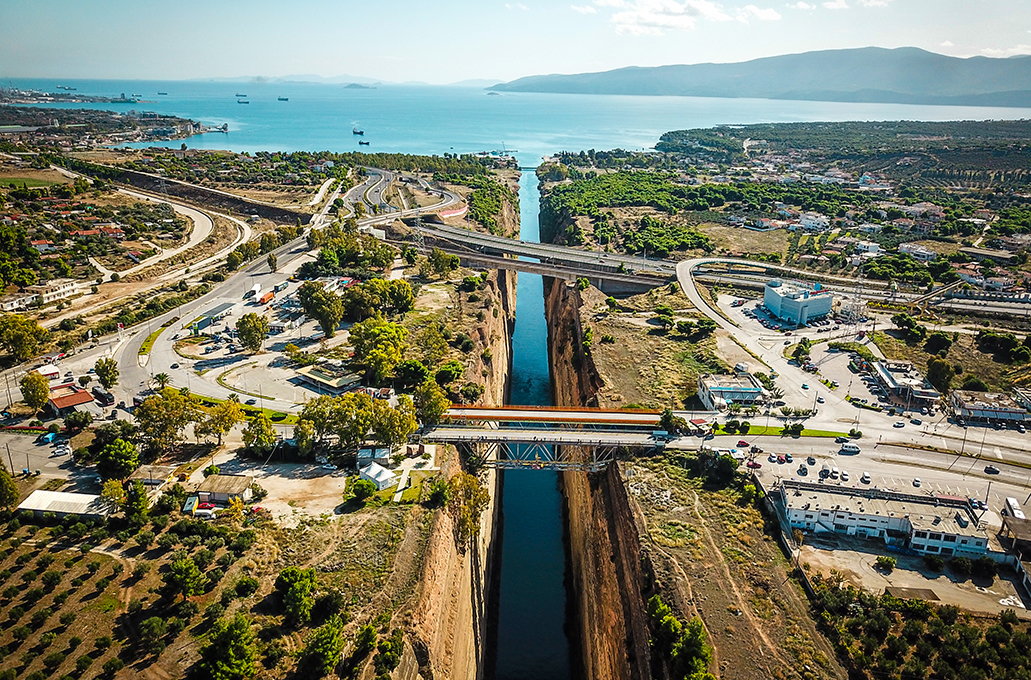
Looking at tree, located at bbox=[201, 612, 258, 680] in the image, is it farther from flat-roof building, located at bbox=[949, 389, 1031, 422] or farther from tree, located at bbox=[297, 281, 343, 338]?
flat-roof building, located at bbox=[949, 389, 1031, 422]

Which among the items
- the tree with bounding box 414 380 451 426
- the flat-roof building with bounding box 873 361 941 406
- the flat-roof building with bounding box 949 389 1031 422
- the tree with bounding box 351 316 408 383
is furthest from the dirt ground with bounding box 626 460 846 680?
the flat-roof building with bounding box 949 389 1031 422

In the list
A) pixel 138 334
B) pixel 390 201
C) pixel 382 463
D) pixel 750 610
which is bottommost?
pixel 750 610

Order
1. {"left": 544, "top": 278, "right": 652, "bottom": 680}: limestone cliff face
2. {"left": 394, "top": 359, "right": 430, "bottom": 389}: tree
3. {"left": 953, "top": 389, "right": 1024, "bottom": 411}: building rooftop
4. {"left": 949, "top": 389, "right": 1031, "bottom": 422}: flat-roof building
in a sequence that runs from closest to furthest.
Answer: {"left": 544, "top": 278, "right": 652, "bottom": 680}: limestone cliff face
{"left": 949, "top": 389, "right": 1031, "bottom": 422}: flat-roof building
{"left": 953, "top": 389, "right": 1024, "bottom": 411}: building rooftop
{"left": 394, "top": 359, "right": 430, "bottom": 389}: tree

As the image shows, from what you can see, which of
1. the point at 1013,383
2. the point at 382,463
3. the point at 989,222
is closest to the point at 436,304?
the point at 382,463

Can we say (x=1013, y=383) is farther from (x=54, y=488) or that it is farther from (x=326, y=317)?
(x=54, y=488)

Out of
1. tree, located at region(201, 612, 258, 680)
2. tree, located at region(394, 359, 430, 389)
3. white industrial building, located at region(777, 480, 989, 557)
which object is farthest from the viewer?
tree, located at region(394, 359, 430, 389)

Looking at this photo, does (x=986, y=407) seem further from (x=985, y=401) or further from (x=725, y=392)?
(x=725, y=392)

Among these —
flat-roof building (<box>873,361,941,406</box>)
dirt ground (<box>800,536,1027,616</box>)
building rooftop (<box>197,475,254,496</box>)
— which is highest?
building rooftop (<box>197,475,254,496</box>)
